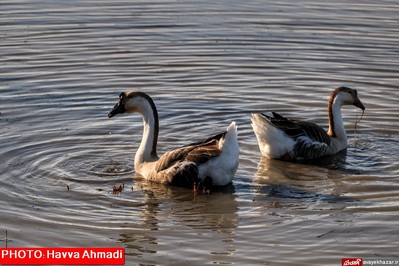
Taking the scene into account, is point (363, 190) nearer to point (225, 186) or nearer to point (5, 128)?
point (225, 186)

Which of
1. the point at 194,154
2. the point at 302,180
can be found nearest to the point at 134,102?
the point at 194,154

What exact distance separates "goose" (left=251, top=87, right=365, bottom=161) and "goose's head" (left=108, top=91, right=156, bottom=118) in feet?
5.13

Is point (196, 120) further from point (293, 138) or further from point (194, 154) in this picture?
point (194, 154)

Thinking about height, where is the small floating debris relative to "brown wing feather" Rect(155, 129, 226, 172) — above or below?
below

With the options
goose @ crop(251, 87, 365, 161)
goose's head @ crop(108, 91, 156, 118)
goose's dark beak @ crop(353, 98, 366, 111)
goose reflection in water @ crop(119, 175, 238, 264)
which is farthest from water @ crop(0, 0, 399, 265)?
goose's head @ crop(108, 91, 156, 118)

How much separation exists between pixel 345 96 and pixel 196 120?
232 centimetres

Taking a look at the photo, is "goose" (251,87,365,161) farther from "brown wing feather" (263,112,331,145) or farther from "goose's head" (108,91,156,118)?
"goose's head" (108,91,156,118)

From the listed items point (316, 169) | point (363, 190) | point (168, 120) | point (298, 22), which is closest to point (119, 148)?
point (168, 120)

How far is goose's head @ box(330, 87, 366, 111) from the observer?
46.4ft

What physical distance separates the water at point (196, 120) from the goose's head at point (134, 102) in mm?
768

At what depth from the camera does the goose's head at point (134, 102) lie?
12633 millimetres

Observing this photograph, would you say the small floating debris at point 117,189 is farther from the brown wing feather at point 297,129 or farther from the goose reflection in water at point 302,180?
the brown wing feather at point 297,129

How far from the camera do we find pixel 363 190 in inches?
460

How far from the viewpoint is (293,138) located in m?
13.4
